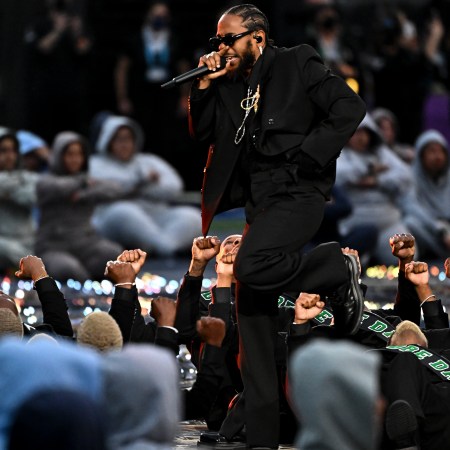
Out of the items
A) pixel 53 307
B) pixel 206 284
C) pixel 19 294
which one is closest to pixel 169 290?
pixel 206 284

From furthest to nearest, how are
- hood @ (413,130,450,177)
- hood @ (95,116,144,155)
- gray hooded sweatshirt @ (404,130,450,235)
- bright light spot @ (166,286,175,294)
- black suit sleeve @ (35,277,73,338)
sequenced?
gray hooded sweatshirt @ (404,130,450,235)
hood @ (413,130,450,177)
hood @ (95,116,144,155)
bright light spot @ (166,286,175,294)
black suit sleeve @ (35,277,73,338)

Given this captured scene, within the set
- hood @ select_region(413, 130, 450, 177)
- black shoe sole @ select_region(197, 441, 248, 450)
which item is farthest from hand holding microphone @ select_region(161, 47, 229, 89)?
hood @ select_region(413, 130, 450, 177)

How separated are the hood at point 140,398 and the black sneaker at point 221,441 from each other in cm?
228

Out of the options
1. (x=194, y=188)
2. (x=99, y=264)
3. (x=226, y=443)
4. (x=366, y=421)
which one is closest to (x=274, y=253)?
(x=226, y=443)

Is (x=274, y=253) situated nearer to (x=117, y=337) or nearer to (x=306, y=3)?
(x=117, y=337)

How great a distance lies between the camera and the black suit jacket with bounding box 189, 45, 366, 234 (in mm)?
7102

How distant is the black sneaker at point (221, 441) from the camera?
722cm

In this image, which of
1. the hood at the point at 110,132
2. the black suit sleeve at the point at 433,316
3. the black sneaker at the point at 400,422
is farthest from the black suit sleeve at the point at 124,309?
the hood at the point at 110,132

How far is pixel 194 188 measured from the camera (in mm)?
16359

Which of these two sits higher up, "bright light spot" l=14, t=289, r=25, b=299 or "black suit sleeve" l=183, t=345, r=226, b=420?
"bright light spot" l=14, t=289, r=25, b=299

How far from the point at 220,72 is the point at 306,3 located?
992 cm

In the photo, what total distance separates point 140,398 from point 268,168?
2551 mm

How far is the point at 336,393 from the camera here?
463 centimetres

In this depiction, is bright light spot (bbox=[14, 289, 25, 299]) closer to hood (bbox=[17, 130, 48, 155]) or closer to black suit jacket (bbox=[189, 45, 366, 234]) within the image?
hood (bbox=[17, 130, 48, 155])
